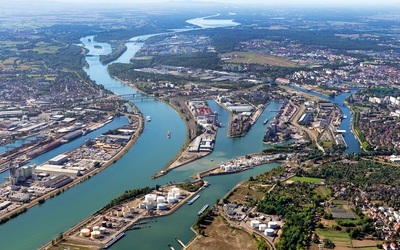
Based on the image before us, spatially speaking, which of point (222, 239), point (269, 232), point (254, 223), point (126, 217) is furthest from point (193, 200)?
point (269, 232)

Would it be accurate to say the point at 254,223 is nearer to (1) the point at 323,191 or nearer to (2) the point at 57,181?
(1) the point at 323,191

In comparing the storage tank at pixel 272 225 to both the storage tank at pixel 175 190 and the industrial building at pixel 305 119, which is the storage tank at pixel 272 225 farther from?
the industrial building at pixel 305 119

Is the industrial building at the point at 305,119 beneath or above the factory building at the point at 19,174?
above

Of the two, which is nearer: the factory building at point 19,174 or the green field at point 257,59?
the factory building at point 19,174

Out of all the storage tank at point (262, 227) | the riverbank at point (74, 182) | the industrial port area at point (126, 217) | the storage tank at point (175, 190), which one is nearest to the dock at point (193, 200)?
the industrial port area at point (126, 217)

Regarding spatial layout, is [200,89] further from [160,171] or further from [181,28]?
[181,28]

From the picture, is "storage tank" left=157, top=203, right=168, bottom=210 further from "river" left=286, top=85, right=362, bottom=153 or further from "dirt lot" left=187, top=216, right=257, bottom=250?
"river" left=286, top=85, right=362, bottom=153

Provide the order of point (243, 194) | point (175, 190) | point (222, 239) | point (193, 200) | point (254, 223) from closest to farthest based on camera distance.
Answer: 1. point (222, 239)
2. point (254, 223)
3. point (193, 200)
4. point (175, 190)
5. point (243, 194)

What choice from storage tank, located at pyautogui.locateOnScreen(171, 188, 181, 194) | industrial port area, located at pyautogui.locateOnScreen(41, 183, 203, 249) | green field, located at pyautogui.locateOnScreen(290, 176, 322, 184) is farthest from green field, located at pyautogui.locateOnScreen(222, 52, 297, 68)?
industrial port area, located at pyautogui.locateOnScreen(41, 183, 203, 249)
